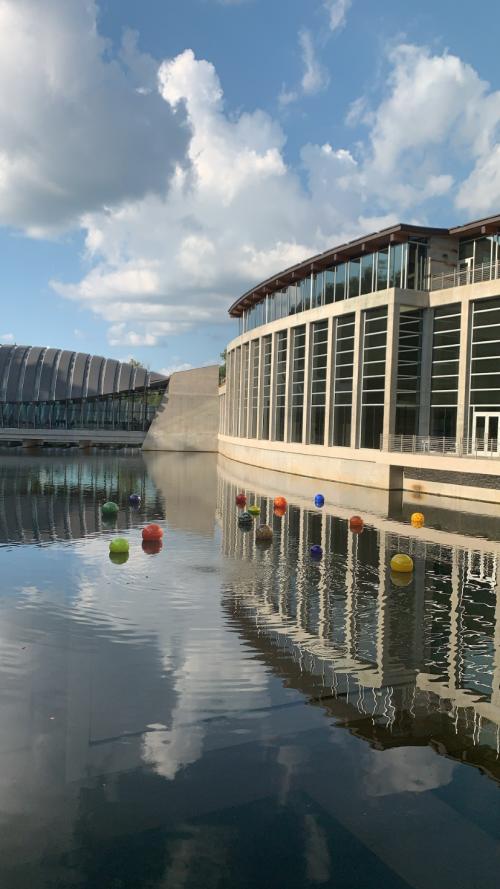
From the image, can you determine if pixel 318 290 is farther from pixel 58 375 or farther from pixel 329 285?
pixel 58 375

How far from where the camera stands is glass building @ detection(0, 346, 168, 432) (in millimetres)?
107812

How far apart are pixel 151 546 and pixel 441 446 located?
24.7 metres

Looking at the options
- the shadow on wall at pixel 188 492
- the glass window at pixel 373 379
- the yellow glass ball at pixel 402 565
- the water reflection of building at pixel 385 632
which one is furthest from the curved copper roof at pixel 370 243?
the yellow glass ball at pixel 402 565

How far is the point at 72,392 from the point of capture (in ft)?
411

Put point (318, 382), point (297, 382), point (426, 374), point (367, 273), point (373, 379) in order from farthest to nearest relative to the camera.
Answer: point (297, 382)
point (318, 382)
point (367, 273)
point (373, 379)
point (426, 374)

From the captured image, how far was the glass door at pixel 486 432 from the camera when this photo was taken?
38.6 m

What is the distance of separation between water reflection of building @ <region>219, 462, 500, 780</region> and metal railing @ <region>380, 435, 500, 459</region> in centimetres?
1418

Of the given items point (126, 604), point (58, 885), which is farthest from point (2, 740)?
point (126, 604)

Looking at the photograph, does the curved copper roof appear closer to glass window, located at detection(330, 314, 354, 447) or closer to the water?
glass window, located at detection(330, 314, 354, 447)

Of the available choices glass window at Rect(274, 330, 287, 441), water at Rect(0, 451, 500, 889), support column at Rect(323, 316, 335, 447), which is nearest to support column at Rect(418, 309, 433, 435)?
support column at Rect(323, 316, 335, 447)

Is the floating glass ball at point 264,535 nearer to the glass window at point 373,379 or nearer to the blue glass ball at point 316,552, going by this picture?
the blue glass ball at point 316,552

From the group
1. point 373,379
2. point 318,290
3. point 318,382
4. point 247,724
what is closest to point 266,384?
point 318,382

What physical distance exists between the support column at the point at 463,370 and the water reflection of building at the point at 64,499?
1811 cm

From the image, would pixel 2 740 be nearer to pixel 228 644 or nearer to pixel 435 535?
pixel 228 644
